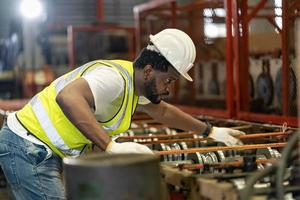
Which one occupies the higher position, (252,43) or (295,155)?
(252,43)

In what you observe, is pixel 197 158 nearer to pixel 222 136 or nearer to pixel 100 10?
pixel 222 136

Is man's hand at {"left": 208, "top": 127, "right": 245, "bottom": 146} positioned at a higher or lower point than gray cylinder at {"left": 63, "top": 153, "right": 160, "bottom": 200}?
lower

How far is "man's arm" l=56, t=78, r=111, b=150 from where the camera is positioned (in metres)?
3.63

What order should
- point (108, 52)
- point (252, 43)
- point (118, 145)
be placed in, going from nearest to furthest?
point (118, 145), point (252, 43), point (108, 52)

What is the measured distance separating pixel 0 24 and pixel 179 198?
671 inches

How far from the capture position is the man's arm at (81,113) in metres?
3.63

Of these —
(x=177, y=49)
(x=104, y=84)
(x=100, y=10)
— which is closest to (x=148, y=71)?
(x=177, y=49)

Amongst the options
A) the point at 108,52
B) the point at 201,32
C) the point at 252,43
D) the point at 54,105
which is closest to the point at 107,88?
the point at 54,105

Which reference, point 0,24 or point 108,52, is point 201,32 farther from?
point 0,24

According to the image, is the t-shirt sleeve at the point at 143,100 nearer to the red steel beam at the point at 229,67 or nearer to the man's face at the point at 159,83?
the man's face at the point at 159,83

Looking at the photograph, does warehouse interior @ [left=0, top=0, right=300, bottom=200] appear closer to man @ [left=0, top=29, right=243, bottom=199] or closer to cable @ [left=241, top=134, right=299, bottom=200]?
cable @ [left=241, top=134, right=299, bottom=200]

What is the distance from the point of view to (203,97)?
10.6 m

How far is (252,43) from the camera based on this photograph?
9.75 meters

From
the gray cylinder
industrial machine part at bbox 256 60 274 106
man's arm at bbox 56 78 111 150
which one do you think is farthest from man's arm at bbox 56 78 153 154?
industrial machine part at bbox 256 60 274 106
